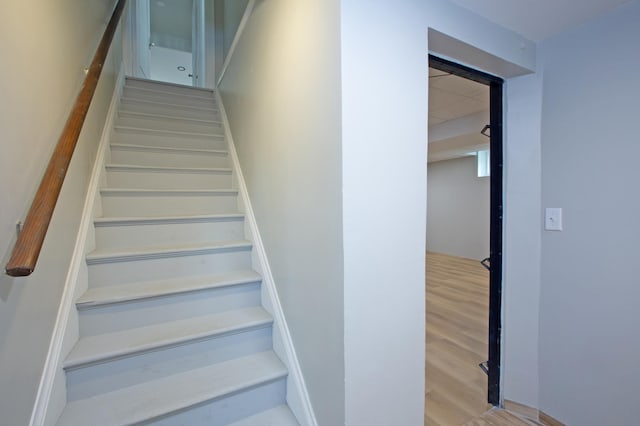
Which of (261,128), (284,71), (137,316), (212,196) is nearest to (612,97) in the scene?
(284,71)

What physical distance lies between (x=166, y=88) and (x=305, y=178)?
3.06 metres

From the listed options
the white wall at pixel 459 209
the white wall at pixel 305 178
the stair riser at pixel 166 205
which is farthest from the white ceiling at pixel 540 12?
the white wall at pixel 459 209

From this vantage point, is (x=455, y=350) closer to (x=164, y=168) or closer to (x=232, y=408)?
(x=232, y=408)

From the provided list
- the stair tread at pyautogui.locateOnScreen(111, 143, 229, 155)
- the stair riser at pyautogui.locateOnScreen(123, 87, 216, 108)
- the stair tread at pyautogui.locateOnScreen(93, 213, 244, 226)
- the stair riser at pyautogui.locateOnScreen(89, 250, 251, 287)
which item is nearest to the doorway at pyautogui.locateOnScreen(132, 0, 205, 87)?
the stair riser at pyautogui.locateOnScreen(123, 87, 216, 108)

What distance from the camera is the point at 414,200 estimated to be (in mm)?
1126

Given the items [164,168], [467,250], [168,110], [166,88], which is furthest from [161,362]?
[467,250]

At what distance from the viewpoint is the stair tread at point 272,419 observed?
1.28 meters

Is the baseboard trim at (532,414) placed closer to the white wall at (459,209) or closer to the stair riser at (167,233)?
the stair riser at (167,233)

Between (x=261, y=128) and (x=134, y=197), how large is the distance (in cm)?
100

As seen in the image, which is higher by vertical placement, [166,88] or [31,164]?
[166,88]

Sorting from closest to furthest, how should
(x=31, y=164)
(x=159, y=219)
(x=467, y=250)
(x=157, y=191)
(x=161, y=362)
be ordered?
(x=31, y=164) → (x=161, y=362) → (x=159, y=219) → (x=157, y=191) → (x=467, y=250)

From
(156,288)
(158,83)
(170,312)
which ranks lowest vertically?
(170,312)

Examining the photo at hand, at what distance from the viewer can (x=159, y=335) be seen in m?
1.39

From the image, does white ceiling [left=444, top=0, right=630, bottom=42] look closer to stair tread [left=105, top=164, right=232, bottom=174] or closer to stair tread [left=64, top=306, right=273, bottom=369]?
stair tread [left=64, top=306, right=273, bottom=369]
